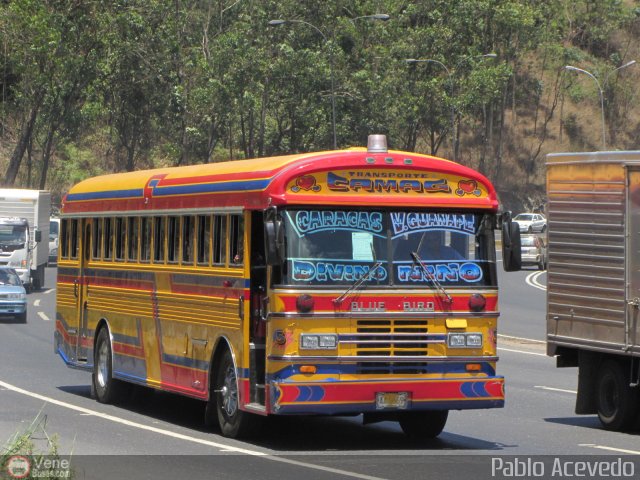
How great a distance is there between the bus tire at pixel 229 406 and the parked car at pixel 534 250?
48444mm

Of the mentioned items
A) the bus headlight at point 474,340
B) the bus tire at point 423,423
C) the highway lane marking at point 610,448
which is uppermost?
the bus headlight at point 474,340

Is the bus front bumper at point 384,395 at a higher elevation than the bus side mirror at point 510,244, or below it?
below

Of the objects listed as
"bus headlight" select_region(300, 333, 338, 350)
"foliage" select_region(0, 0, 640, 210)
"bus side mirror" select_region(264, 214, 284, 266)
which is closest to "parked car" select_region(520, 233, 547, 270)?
"foliage" select_region(0, 0, 640, 210)

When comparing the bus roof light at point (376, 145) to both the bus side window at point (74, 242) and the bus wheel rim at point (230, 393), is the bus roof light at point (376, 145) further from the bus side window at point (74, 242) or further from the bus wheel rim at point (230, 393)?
the bus side window at point (74, 242)

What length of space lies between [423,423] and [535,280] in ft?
138

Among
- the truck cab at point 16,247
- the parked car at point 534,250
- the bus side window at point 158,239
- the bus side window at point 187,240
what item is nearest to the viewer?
the bus side window at point 187,240

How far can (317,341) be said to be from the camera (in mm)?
13070

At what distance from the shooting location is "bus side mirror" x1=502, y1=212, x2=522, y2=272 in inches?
538

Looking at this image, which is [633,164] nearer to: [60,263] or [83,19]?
[60,263]

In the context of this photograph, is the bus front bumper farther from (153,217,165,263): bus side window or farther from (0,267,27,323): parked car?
(0,267,27,323): parked car

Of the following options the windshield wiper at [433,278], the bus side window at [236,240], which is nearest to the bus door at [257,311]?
the bus side window at [236,240]

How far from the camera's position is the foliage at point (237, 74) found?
65.8m

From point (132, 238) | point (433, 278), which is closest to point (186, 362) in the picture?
point (132, 238)

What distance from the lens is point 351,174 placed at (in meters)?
13.6
